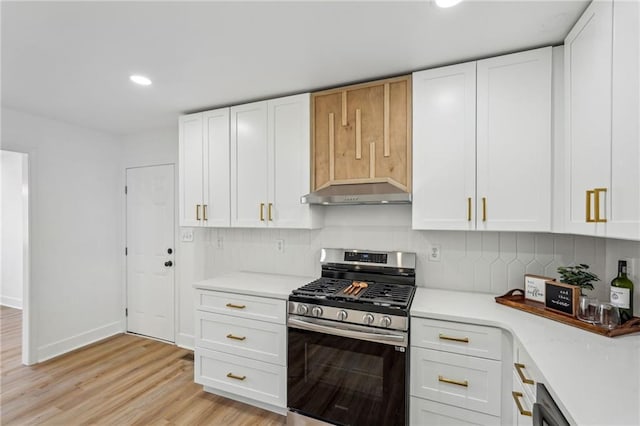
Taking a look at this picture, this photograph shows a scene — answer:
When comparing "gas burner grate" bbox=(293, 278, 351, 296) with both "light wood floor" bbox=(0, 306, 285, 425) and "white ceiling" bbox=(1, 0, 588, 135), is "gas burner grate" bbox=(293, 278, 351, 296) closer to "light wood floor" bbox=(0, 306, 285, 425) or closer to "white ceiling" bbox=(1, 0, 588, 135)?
"light wood floor" bbox=(0, 306, 285, 425)

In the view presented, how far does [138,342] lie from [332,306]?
115 inches

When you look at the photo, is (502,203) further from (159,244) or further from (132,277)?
(132,277)

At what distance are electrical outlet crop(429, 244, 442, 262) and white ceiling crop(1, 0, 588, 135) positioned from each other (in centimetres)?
129

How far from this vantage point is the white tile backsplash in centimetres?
191

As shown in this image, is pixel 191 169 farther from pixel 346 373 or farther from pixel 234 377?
pixel 346 373

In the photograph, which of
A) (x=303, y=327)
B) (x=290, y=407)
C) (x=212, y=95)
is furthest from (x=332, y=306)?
(x=212, y=95)

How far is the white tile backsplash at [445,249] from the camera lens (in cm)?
191

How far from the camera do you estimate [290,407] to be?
210 cm

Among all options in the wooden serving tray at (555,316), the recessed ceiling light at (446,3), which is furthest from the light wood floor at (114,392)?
the recessed ceiling light at (446,3)

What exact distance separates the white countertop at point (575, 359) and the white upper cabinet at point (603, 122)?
47cm

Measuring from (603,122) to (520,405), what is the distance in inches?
52.1

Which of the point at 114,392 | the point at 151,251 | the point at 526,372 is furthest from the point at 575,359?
the point at 151,251

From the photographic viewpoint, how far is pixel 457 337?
1.71 meters

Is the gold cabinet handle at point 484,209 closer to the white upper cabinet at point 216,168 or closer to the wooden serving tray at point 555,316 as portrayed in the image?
the wooden serving tray at point 555,316
